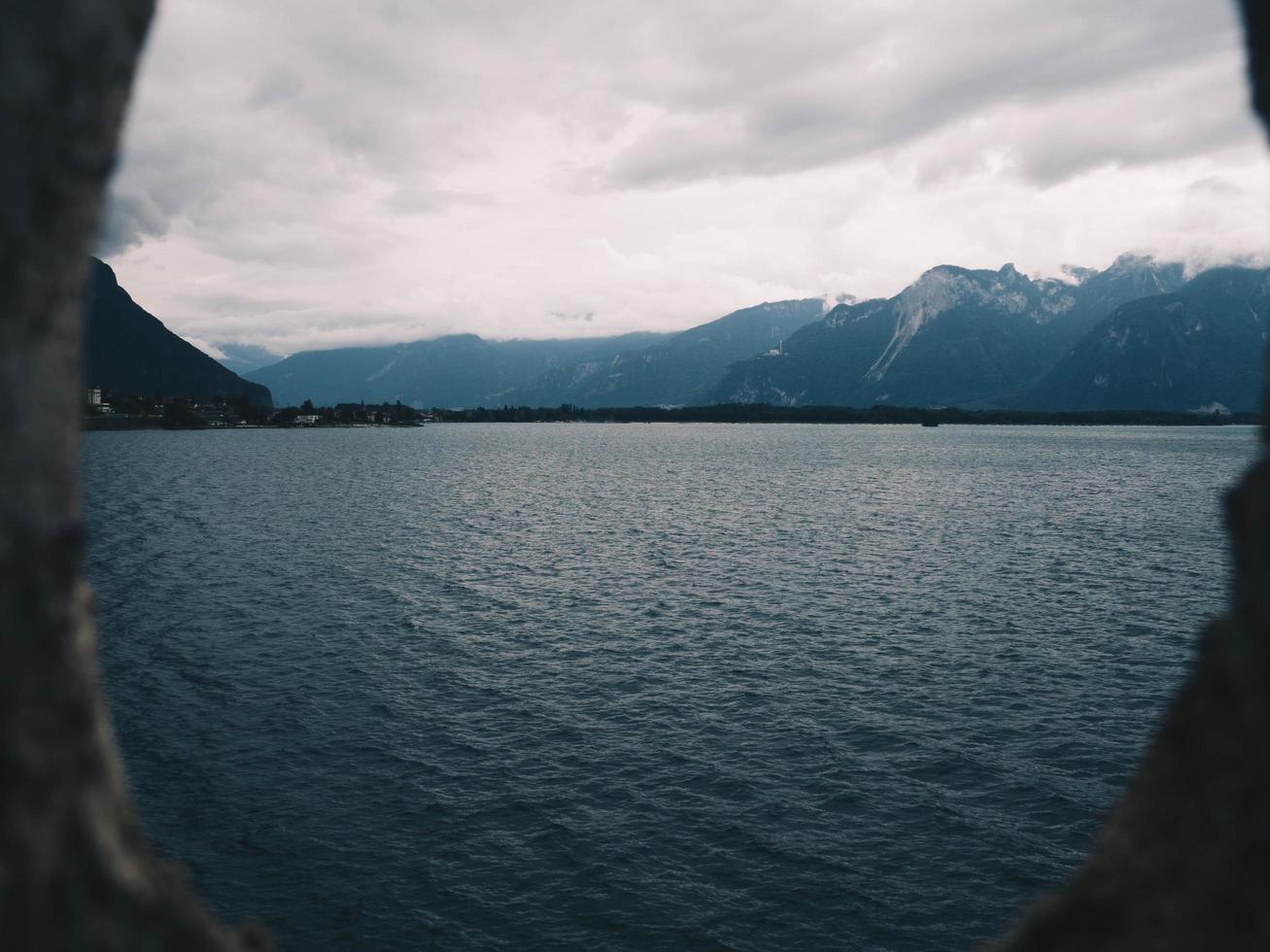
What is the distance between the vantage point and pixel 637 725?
3544 centimetres

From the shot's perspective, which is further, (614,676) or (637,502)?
(637,502)

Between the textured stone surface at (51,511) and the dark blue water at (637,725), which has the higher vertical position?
the textured stone surface at (51,511)

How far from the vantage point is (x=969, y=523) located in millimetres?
95250

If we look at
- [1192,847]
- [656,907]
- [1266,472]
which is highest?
[1266,472]

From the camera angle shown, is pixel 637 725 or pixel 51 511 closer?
pixel 51 511

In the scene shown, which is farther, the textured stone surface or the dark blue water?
the dark blue water

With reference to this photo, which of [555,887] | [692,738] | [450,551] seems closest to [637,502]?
[450,551]

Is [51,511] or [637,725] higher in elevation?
[51,511]

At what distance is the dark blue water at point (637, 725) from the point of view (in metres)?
24.4

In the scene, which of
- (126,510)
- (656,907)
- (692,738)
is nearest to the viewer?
(656,907)

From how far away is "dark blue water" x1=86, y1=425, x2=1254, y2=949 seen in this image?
24.4 m

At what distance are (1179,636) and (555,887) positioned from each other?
44299 mm

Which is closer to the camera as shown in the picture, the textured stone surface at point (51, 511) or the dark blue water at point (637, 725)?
the textured stone surface at point (51, 511)

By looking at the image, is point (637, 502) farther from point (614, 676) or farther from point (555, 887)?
point (555, 887)
